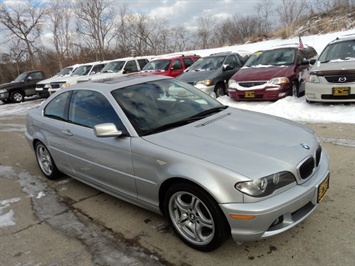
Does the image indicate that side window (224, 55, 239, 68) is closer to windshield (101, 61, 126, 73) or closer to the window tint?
windshield (101, 61, 126, 73)

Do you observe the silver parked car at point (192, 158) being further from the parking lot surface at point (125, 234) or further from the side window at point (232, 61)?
the side window at point (232, 61)

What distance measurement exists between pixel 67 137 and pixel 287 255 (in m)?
2.84

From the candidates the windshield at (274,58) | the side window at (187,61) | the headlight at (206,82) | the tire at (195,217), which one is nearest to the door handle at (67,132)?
the tire at (195,217)

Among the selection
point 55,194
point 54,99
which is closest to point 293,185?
point 55,194

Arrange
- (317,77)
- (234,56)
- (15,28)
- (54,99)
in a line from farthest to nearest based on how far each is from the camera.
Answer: (15,28) < (234,56) < (317,77) < (54,99)

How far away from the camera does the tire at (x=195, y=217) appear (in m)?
2.52

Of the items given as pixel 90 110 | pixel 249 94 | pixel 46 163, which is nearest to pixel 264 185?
pixel 90 110

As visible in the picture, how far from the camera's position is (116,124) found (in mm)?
3297

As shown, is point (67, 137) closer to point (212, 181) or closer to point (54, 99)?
point (54, 99)

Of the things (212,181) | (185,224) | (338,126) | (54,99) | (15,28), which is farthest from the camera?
(15,28)

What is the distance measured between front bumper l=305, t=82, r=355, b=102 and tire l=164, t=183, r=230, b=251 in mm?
5979

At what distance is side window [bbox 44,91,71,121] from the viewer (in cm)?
426

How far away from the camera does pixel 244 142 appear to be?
2797 mm

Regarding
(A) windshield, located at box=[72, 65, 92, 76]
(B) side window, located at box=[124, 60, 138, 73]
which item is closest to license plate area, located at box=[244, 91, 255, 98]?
(B) side window, located at box=[124, 60, 138, 73]
